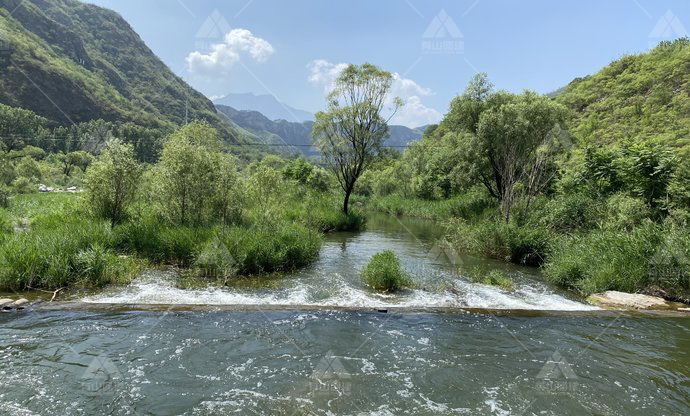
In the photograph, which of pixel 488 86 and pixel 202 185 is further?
pixel 488 86

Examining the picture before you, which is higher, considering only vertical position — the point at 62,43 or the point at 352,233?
the point at 62,43

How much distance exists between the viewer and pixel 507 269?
17047 mm

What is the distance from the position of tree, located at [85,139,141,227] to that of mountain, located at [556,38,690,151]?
34.7 metres

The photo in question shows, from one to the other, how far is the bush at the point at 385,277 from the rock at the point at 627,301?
585 cm

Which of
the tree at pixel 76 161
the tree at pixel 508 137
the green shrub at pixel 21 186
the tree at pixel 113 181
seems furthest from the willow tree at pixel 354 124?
the tree at pixel 76 161

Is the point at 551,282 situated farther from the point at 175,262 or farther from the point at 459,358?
the point at 175,262

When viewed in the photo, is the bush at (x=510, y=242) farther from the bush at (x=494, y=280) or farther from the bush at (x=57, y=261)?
the bush at (x=57, y=261)

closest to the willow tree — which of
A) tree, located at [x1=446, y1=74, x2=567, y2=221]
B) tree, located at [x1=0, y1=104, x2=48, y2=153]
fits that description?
tree, located at [x1=446, y1=74, x2=567, y2=221]

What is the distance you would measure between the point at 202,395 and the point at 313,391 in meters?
1.81

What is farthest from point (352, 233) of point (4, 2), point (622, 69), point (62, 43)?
point (4, 2)

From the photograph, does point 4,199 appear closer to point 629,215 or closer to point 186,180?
point 186,180

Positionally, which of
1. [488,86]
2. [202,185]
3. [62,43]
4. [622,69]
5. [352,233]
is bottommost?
[352,233]

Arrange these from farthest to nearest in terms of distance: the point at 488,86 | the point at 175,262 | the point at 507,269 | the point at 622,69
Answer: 1. the point at 622,69
2. the point at 488,86
3. the point at 507,269
4. the point at 175,262

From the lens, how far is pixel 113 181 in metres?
16.4
